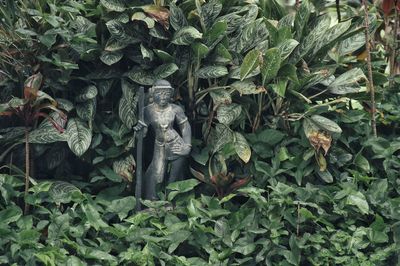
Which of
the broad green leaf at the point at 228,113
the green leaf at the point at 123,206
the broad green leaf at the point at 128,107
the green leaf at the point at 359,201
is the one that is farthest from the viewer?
the broad green leaf at the point at 128,107

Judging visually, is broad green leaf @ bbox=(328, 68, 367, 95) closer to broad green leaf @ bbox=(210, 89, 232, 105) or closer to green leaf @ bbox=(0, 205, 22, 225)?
broad green leaf @ bbox=(210, 89, 232, 105)

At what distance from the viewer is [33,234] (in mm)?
6621

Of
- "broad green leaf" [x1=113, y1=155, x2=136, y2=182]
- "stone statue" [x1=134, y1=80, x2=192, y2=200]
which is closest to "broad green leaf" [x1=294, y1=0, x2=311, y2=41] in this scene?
"stone statue" [x1=134, y1=80, x2=192, y2=200]

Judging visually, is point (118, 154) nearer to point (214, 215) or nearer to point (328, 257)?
point (214, 215)

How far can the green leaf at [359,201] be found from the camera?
6910 mm

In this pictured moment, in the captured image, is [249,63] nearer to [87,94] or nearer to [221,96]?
[221,96]

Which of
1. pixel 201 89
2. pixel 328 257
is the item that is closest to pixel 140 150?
pixel 201 89

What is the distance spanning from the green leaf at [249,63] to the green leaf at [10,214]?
5.80 feet

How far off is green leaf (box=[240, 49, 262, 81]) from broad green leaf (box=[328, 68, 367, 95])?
0.66m

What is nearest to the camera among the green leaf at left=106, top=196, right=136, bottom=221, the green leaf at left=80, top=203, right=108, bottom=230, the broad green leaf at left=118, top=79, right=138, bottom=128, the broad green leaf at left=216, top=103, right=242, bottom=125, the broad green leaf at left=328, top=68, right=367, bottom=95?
the green leaf at left=80, top=203, right=108, bottom=230

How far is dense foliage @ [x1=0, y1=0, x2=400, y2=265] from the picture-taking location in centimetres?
684

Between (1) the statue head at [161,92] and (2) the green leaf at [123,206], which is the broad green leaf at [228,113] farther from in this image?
(2) the green leaf at [123,206]

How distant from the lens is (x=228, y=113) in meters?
7.28

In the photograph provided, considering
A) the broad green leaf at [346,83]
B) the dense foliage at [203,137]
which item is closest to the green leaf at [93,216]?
the dense foliage at [203,137]
